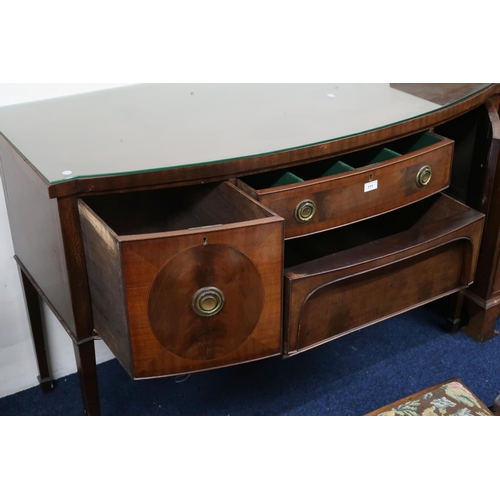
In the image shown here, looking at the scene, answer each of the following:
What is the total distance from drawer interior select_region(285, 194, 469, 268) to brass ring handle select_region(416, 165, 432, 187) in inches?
4.2

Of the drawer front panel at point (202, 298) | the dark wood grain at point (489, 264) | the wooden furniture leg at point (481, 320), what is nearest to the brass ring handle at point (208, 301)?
the drawer front panel at point (202, 298)

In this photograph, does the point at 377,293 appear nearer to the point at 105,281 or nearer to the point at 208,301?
the point at 208,301

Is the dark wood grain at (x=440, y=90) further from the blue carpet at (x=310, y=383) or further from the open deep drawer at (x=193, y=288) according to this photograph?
the blue carpet at (x=310, y=383)

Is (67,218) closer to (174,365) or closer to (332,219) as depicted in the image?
(174,365)

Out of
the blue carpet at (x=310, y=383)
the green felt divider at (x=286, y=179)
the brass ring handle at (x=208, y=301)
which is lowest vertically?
the blue carpet at (x=310, y=383)

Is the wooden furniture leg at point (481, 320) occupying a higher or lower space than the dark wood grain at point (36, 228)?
lower

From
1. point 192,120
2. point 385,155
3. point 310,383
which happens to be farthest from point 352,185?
point 310,383

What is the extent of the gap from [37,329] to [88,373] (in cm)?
28

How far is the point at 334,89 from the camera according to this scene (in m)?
1.25

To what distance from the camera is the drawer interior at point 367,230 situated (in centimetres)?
126

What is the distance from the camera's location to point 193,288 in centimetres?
90

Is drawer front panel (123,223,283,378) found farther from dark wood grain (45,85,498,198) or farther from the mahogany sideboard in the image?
dark wood grain (45,85,498,198)
